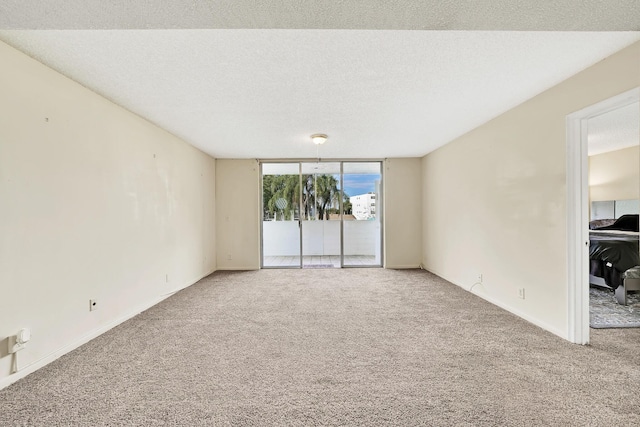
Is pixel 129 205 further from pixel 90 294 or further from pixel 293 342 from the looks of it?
pixel 293 342

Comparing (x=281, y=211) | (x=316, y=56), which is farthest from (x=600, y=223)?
(x=316, y=56)

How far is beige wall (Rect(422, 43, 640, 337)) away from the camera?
2.47m

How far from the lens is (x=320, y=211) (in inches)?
250

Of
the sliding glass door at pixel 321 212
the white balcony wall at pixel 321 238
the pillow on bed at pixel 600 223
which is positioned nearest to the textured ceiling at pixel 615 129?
the pillow on bed at pixel 600 223

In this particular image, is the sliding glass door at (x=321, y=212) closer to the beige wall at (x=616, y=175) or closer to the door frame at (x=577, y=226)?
the door frame at (x=577, y=226)

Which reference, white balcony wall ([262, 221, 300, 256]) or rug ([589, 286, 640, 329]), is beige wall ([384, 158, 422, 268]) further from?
rug ([589, 286, 640, 329])

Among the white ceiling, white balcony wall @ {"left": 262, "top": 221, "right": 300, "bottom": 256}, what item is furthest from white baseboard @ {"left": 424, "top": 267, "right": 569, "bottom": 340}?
white balcony wall @ {"left": 262, "top": 221, "right": 300, "bottom": 256}

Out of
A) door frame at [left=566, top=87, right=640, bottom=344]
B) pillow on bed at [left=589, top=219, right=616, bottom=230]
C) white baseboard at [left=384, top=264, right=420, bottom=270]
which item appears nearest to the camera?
door frame at [left=566, top=87, right=640, bottom=344]

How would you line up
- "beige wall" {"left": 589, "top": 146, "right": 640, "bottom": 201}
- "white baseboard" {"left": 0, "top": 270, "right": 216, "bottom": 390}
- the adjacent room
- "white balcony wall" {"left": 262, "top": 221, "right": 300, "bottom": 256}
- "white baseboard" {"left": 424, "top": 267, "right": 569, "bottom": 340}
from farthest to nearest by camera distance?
"white balcony wall" {"left": 262, "top": 221, "right": 300, "bottom": 256}
"beige wall" {"left": 589, "top": 146, "right": 640, "bottom": 201}
"white baseboard" {"left": 424, "top": 267, "right": 569, "bottom": 340}
"white baseboard" {"left": 0, "top": 270, "right": 216, "bottom": 390}
the adjacent room

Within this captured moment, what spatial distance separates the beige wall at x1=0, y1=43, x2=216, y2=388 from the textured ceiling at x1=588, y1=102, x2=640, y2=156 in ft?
17.0

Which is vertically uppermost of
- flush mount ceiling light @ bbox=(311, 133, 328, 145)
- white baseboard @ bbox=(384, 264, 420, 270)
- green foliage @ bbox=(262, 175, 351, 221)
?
flush mount ceiling light @ bbox=(311, 133, 328, 145)

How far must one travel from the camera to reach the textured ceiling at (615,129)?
362 cm

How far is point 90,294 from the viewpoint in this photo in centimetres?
264

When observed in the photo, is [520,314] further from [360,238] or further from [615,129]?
[360,238]
